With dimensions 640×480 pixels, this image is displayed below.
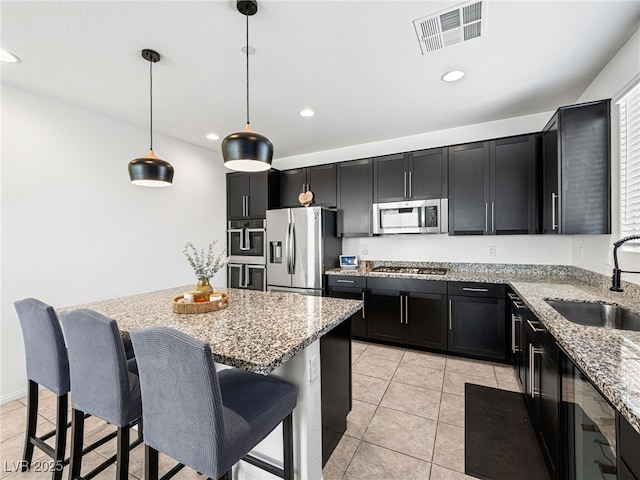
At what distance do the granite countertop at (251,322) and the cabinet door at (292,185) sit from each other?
7.60ft

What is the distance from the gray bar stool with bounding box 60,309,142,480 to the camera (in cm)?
120

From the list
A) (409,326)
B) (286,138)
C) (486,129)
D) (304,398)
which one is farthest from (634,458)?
(286,138)

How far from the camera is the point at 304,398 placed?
1.38 m

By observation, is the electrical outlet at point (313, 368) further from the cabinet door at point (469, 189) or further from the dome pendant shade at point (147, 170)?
the cabinet door at point (469, 189)

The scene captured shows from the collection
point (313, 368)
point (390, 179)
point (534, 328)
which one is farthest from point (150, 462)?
point (390, 179)

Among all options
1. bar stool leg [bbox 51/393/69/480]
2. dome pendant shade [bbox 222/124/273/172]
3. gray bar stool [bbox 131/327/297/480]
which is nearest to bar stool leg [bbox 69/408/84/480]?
bar stool leg [bbox 51/393/69/480]

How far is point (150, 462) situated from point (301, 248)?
2814mm

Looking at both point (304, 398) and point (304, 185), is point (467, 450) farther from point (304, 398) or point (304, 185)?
point (304, 185)

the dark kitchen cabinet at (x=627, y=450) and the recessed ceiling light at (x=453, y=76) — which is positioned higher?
the recessed ceiling light at (x=453, y=76)

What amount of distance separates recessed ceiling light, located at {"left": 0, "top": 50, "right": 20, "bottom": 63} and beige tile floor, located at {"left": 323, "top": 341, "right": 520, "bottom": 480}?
3558mm

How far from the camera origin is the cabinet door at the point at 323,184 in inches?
161

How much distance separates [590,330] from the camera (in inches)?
52.8

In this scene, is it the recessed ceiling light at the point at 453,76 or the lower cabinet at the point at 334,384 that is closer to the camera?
the lower cabinet at the point at 334,384

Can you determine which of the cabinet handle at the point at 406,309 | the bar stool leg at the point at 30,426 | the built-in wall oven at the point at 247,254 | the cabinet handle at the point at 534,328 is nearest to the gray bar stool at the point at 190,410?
the bar stool leg at the point at 30,426
